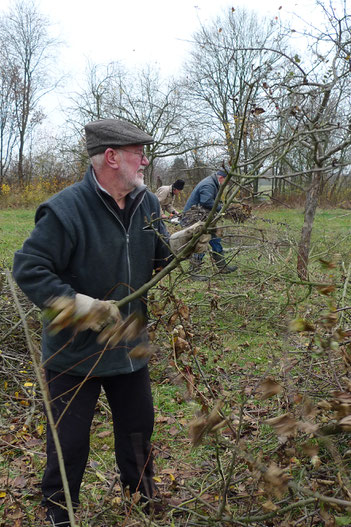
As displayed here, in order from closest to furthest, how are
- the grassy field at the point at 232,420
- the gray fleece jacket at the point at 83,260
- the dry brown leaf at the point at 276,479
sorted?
the dry brown leaf at the point at 276,479 < the grassy field at the point at 232,420 < the gray fleece jacket at the point at 83,260

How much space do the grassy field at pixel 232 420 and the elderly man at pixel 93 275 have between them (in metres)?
0.18

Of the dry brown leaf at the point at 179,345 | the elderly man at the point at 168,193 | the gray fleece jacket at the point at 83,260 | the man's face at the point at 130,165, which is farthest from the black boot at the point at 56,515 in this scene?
the elderly man at the point at 168,193

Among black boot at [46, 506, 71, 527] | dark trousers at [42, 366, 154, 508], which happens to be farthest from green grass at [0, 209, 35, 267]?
black boot at [46, 506, 71, 527]

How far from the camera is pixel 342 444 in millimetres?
2604

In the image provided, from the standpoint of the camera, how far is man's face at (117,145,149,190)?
2049mm

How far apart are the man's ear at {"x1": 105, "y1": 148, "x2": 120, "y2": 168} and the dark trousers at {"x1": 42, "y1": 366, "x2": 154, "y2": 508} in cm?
94

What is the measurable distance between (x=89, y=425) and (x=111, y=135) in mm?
1286

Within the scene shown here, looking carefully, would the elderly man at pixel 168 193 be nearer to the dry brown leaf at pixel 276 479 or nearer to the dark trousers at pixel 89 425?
the dark trousers at pixel 89 425

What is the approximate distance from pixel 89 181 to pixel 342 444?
201cm

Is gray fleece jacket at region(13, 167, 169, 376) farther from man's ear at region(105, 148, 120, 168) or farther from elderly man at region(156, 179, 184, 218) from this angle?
elderly man at region(156, 179, 184, 218)

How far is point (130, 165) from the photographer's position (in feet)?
6.78

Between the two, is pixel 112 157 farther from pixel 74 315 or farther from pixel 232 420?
pixel 232 420

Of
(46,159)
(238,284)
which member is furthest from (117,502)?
(46,159)

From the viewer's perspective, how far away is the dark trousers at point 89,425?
196cm
